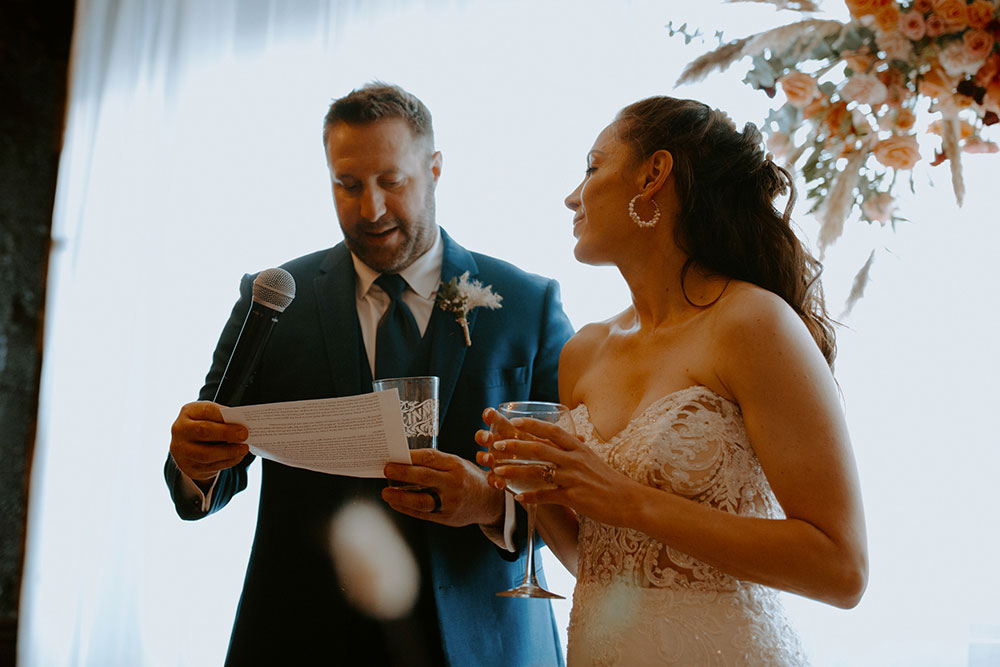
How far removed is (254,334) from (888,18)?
1.53 m

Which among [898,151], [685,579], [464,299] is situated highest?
[898,151]

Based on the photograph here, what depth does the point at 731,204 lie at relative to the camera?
1751mm

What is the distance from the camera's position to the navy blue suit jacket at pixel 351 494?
197 centimetres

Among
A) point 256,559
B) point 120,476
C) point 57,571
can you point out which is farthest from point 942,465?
point 57,571

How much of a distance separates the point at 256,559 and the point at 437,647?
1.73 feet

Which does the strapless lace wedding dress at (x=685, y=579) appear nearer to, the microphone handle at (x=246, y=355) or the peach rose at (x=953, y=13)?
the microphone handle at (x=246, y=355)

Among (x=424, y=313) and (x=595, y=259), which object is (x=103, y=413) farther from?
(x=595, y=259)

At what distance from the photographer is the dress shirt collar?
89.0 inches

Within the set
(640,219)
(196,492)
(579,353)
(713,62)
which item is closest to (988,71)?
(713,62)

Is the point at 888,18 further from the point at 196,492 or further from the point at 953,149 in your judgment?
the point at 196,492

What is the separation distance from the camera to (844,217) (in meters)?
1.94

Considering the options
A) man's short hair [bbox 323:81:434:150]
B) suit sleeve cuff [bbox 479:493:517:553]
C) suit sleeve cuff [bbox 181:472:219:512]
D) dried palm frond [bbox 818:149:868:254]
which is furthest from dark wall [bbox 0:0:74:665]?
dried palm frond [bbox 818:149:868:254]

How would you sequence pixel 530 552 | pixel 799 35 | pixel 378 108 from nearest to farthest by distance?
pixel 530 552, pixel 799 35, pixel 378 108

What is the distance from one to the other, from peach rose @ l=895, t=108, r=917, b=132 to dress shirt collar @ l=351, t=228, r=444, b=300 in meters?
1.20
